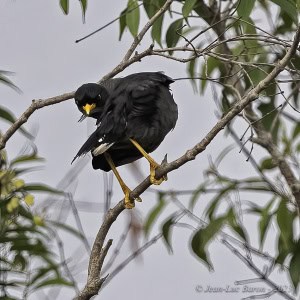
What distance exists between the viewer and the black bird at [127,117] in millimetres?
5352

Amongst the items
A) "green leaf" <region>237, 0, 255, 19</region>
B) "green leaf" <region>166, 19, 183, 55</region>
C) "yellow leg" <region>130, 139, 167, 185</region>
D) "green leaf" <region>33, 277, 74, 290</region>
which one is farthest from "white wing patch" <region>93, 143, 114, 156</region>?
"green leaf" <region>166, 19, 183, 55</region>

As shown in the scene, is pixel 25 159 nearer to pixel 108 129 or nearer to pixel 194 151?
pixel 108 129

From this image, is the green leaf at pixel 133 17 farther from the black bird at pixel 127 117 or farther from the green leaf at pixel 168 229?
the green leaf at pixel 168 229

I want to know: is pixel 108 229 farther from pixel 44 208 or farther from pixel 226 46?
pixel 226 46

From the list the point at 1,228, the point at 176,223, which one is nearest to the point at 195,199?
the point at 176,223

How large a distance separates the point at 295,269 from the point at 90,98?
175 centimetres

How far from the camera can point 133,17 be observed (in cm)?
625

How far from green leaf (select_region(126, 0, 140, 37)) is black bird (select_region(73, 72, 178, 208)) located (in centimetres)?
55

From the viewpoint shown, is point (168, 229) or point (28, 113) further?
point (168, 229)

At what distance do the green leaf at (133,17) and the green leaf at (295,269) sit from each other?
65.8 inches

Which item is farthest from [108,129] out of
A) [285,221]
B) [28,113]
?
[285,221]

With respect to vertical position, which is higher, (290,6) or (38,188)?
(290,6)

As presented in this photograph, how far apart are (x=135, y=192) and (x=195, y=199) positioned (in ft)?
5.78

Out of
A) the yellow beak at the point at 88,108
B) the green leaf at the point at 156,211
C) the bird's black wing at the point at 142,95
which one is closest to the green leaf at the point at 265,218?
the green leaf at the point at 156,211
